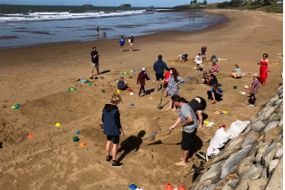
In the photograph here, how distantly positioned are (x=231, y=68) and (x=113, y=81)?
25.0 feet

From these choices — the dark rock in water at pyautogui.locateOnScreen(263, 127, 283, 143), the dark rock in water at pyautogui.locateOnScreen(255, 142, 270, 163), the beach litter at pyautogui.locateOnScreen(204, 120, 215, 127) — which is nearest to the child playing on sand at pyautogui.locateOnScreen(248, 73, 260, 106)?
the beach litter at pyautogui.locateOnScreen(204, 120, 215, 127)

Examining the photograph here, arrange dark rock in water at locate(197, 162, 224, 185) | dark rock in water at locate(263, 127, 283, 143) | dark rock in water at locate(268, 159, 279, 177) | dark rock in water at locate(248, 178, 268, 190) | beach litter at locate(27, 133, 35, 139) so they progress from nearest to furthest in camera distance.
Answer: dark rock in water at locate(248, 178, 268, 190)
dark rock in water at locate(268, 159, 279, 177)
dark rock in water at locate(263, 127, 283, 143)
dark rock in water at locate(197, 162, 224, 185)
beach litter at locate(27, 133, 35, 139)

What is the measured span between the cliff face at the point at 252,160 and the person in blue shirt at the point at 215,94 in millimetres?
5404

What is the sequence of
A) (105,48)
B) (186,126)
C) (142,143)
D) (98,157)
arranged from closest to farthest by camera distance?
(186,126) < (98,157) < (142,143) < (105,48)

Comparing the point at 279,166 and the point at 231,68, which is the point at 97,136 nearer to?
the point at 279,166

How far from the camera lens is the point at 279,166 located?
5.11 m

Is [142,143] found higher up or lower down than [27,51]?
lower down

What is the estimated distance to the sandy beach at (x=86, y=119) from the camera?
28.4 feet

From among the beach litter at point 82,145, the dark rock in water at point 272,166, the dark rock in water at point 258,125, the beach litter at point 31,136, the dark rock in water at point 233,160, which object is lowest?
the beach litter at point 82,145

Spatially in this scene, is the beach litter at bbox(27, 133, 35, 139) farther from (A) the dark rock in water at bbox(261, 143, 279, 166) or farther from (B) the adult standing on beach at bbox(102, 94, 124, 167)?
(A) the dark rock in water at bbox(261, 143, 279, 166)

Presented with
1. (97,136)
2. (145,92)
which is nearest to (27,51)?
(145,92)

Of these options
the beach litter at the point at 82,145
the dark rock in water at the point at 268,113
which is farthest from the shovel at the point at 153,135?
the dark rock in water at the point at 268,113

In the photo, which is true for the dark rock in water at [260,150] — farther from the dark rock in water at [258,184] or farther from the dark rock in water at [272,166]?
the dark rock in water at [258,184]

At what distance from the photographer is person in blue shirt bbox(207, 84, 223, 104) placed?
14053 millimetres
